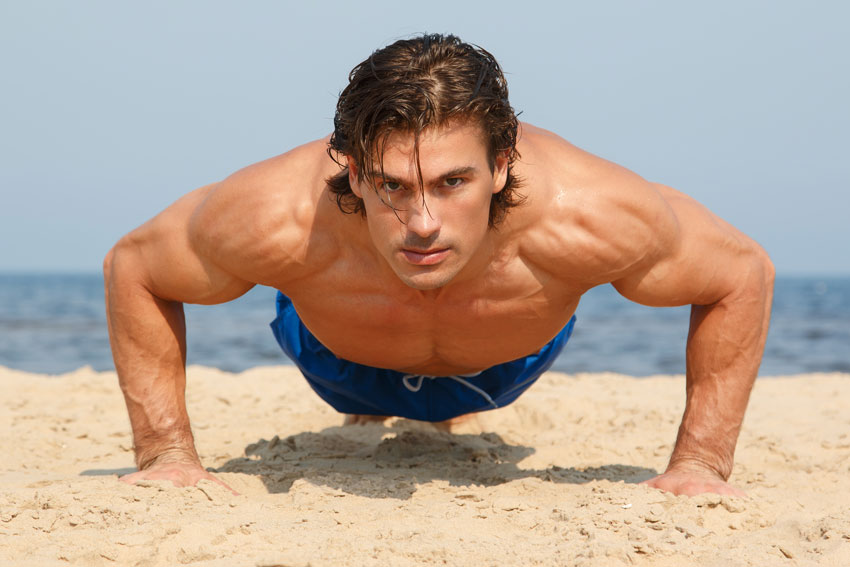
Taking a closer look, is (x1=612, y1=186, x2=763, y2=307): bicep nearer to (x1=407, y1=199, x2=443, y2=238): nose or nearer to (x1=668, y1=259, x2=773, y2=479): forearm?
(x1=668, y1=259, x2=773, y2=479): forearm

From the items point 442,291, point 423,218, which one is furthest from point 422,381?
point 423,218

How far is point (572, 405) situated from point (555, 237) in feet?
8.08

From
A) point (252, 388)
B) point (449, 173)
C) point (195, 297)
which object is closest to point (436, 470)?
point (195, 297)

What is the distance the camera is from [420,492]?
2756 millimetres

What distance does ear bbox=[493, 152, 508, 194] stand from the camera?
Result: 2484 millimetres

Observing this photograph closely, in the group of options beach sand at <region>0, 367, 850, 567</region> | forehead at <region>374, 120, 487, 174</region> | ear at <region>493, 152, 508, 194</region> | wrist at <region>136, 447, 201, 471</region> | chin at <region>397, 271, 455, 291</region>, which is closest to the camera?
beach sand at <region>0, 367, 850, 567</region>

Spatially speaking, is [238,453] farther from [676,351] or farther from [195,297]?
[676,351]

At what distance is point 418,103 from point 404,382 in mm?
1399

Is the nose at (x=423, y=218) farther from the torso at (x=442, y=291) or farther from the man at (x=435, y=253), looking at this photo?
the torso at (x=442, y=291)

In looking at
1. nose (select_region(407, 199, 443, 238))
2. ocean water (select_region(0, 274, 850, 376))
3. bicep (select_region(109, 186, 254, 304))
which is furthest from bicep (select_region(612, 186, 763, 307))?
ocean water (select_region(0, 274, 850, 376))

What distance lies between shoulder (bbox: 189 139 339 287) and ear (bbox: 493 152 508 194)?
1.63 ft

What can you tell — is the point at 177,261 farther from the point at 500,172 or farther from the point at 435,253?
the point at 500,172

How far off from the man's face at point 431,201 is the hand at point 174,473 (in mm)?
980

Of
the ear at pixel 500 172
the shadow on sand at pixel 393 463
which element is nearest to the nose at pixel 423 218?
the ear at pixel 500 172
